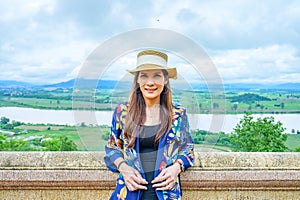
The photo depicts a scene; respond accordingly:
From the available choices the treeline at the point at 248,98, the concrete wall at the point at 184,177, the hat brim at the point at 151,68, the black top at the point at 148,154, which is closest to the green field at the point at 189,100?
the treeline at the point at 248,98

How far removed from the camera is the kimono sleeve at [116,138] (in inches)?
66.2

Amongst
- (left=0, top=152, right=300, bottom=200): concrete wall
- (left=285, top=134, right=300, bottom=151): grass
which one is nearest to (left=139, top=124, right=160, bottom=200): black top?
(left=0, top=152, right=300, bottom=200): concrete wall

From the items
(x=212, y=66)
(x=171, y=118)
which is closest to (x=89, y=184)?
(x=171, y=118)

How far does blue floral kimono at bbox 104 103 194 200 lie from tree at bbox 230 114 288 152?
0.84m

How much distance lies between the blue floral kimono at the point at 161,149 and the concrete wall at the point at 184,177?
32cm

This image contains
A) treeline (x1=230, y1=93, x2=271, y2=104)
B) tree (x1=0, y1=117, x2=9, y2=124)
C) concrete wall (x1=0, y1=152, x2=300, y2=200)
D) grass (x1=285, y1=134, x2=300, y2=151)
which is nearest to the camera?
treeline (x1=230, y1=93, x2=271, y2=104)

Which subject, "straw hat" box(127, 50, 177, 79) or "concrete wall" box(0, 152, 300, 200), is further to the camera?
"concrete wall" box(0, 152, 300, 200)

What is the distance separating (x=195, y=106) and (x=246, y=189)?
27.5 inches

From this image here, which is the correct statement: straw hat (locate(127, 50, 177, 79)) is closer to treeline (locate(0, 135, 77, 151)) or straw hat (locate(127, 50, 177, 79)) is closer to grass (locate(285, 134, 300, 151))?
treeline (locate(0, 135, 77, 151))

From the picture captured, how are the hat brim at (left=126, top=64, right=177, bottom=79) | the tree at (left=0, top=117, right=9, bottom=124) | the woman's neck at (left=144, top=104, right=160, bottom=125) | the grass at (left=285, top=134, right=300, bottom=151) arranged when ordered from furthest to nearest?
the grass at (left=285, top=134, right=300, bottom=151) → the tree at (left=0, top=117, right=9, bottom=124) → the woman's neck at (left=144, top=104, right=160, bottom=125) → the hat brim at (left=126, top=64, right=177, bottom=79)

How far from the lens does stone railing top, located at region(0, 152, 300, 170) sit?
2.05 metres

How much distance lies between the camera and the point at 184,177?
6.60 ft

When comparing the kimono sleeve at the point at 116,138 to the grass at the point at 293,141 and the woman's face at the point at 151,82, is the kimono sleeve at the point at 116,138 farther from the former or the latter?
the grass at the point at 293,141

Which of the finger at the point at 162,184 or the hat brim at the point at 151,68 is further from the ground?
the hat brim at the point at 151,68
